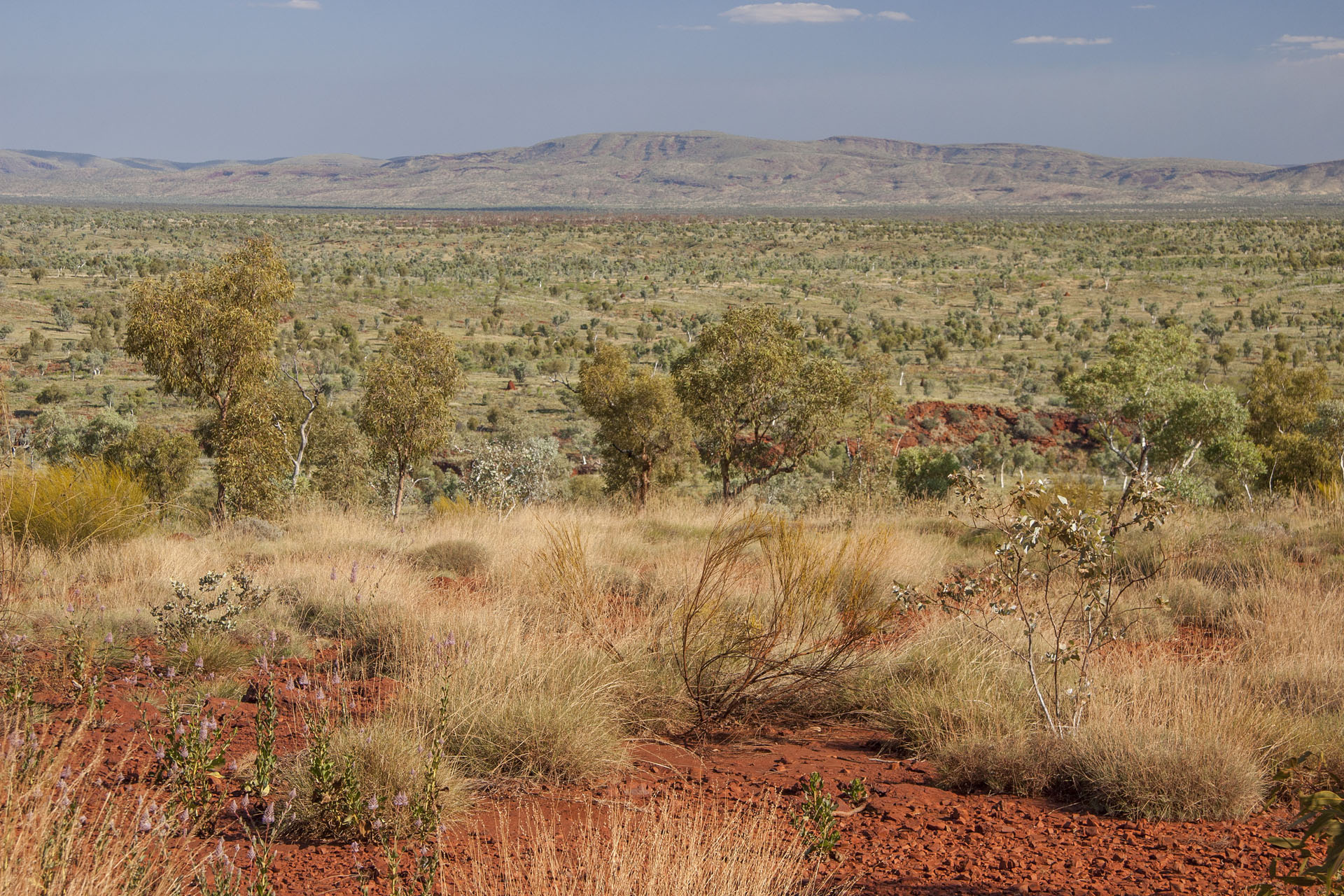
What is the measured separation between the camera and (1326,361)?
4666cm

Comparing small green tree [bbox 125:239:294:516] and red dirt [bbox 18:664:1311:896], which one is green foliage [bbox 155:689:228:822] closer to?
red dirt [bbox 18:664:1311:896]

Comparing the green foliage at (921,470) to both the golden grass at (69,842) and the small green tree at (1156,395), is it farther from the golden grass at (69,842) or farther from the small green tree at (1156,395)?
the golden grass at (69,842)

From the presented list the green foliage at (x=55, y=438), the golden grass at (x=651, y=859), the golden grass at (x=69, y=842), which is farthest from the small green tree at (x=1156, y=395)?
the green foliage at (x=55, y=438)

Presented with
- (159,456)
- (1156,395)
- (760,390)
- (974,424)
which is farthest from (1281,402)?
(159,456)

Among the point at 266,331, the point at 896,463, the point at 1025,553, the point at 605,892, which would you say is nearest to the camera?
the point at 605,892

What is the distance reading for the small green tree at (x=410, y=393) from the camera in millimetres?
16375

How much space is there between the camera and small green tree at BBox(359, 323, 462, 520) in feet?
53.7

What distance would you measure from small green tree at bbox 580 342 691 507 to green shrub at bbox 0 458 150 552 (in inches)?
453

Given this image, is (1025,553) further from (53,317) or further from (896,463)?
(53,317)

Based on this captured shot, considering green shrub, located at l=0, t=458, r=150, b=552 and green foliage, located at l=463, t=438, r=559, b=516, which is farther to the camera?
green foliage, located at l=463, t=438, r=559, b=516

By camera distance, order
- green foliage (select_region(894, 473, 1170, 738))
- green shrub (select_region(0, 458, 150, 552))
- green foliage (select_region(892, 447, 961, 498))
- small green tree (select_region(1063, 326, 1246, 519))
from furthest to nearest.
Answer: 1. green foliage (select_region(892, 447, 961, 498))
2. small green tree (select_region(1063, 326, 1246, 519))
3. green shrub (select_region(0, 458, 150, 552))
4. green foliage (select_region(894, 473, 1170, 738))

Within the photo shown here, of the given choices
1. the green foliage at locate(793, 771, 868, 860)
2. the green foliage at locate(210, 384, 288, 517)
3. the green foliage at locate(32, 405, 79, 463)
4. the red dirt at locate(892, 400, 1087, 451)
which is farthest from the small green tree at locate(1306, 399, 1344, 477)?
the green foliage at locate(32, 405, 79, 463)

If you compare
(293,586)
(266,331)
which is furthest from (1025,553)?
(266,331)

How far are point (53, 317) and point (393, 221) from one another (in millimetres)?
95420
